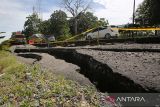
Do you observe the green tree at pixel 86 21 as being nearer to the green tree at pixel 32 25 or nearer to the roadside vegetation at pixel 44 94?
the green tree at pixel 32 25

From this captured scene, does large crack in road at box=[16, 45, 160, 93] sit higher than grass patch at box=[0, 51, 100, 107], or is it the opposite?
large crack in road at box=[16, 45, 160, 93]

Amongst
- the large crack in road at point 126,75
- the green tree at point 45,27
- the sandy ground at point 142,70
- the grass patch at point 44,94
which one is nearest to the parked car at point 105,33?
the large crack in road at point 126,75

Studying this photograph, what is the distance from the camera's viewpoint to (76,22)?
7888 centimetres

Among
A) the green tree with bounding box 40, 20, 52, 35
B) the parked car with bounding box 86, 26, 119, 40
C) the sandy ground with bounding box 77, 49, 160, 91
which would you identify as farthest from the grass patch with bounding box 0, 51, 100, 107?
the green tree with bounding box 40, 20, 52, 35

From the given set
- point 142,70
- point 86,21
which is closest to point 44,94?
point 142,70

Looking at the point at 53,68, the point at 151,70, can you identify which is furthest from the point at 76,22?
the point at 151,70

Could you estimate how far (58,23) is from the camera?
2842 inches

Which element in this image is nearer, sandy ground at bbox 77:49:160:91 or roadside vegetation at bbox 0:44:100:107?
roadside vegetation at bbox 0:44:100:107

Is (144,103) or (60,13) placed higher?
(60,13)

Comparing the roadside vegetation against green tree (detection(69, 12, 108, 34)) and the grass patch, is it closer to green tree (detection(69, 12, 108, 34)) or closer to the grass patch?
the grass patch

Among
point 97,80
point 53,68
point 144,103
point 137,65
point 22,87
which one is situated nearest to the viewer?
point 144,103

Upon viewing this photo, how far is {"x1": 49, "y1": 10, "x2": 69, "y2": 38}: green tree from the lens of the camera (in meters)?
71.3

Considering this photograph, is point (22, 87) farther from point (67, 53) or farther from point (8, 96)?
point (67, 53)

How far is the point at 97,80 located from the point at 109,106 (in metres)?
5.09
